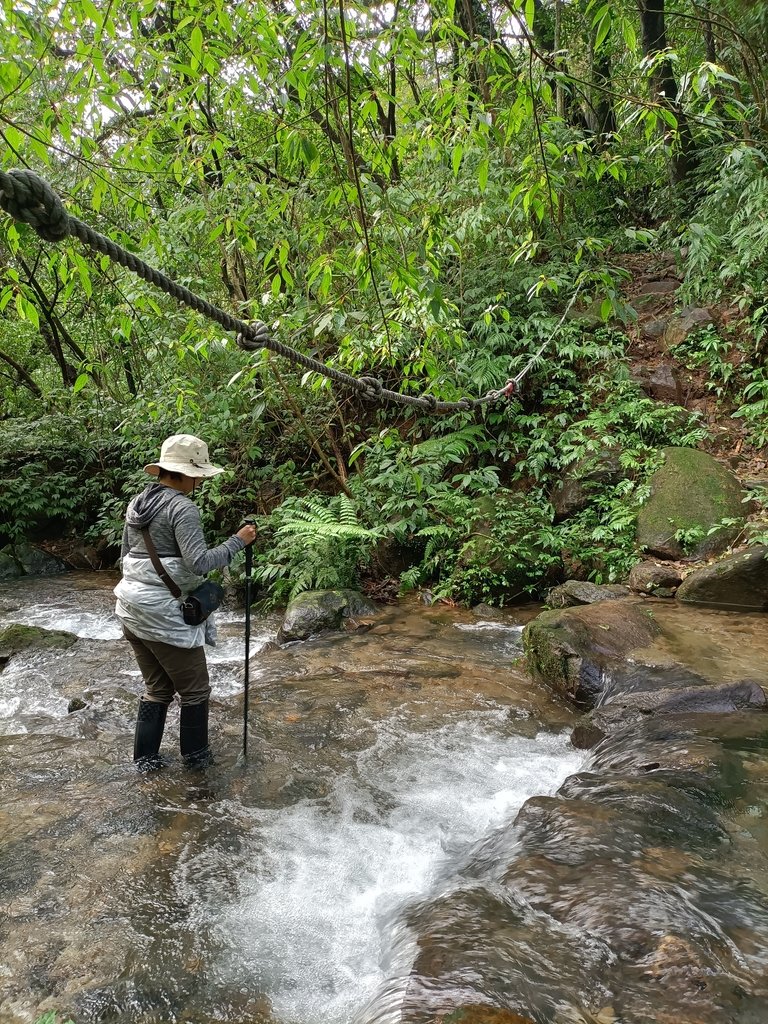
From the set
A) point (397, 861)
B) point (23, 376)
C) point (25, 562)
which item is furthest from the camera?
point (23, 376)

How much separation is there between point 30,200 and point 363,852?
3.28 m

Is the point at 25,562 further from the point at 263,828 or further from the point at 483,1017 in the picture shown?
the point at 483,1017

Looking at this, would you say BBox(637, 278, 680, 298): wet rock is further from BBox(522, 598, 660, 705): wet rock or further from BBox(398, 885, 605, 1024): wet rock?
BBox(398, 885, 605, 1024): wet rock

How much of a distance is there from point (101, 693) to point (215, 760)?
1994mm

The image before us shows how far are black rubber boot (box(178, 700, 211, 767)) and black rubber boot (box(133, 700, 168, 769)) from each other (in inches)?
5.9

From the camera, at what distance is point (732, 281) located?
30.2 feet

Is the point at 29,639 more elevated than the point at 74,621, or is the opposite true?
the point at 29,639

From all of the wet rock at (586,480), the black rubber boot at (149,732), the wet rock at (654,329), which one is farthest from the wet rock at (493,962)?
the wet rock at (654,329)

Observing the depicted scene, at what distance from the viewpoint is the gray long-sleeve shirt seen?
12.3 feet

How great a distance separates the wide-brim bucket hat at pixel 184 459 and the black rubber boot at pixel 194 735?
1497mm

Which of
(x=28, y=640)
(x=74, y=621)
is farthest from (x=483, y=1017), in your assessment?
(x=74, y=621)

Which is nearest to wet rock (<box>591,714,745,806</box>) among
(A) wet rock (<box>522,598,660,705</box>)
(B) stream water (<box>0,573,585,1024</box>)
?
(B) stream water (<box>0,573,585,1024</box>)

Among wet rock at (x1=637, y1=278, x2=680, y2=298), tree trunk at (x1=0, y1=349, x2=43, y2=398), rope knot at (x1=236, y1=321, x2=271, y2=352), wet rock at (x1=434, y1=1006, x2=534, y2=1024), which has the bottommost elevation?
wet rock at (x1=434, y1=1006, x2=534, y2=1024)

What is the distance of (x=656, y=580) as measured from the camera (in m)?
6.78
